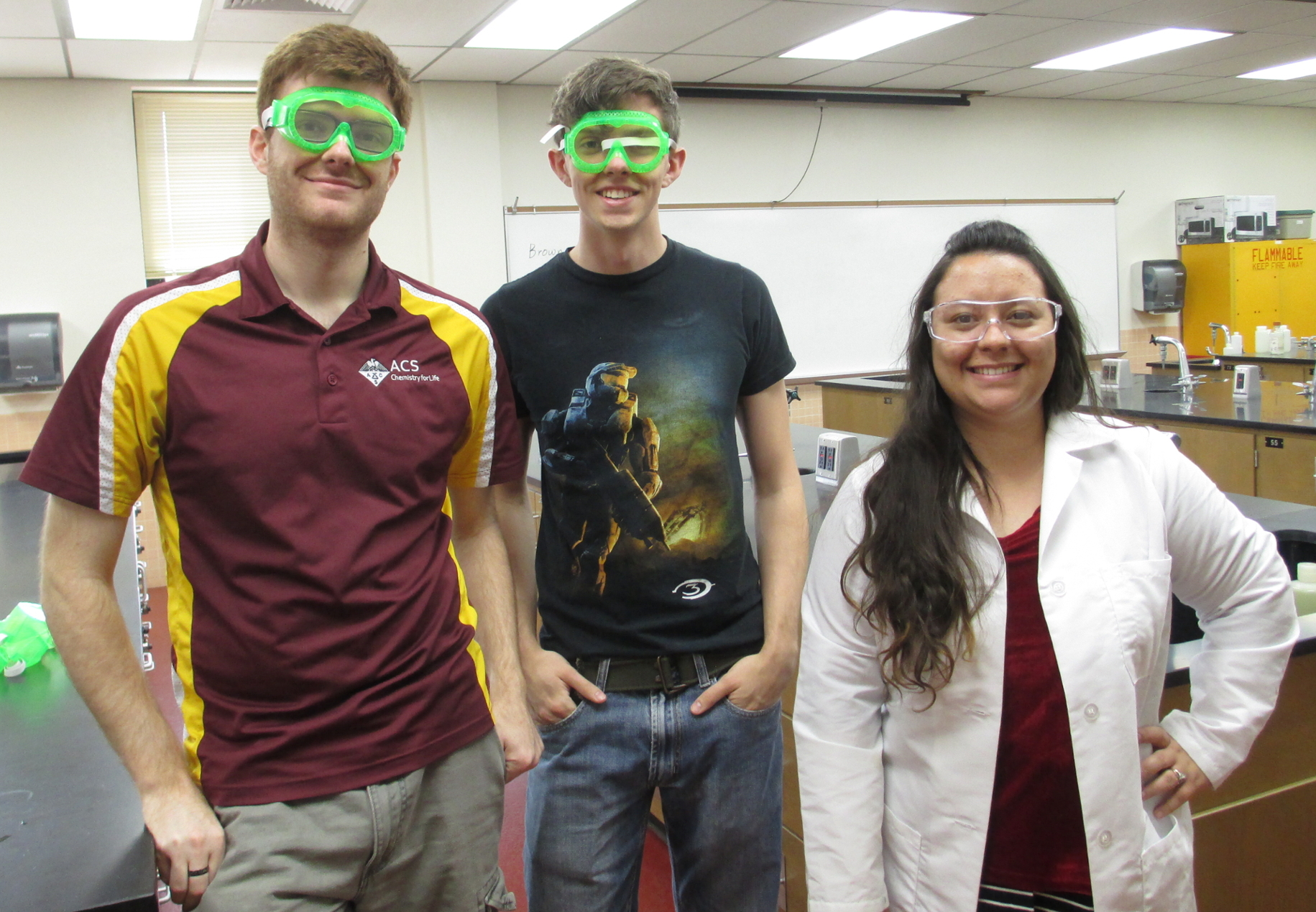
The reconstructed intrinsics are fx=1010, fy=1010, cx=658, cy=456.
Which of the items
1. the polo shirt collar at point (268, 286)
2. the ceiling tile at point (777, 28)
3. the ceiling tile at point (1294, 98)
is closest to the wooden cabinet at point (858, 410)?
the ceiling tile at point (777, 28)

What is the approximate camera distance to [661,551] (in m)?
1.46

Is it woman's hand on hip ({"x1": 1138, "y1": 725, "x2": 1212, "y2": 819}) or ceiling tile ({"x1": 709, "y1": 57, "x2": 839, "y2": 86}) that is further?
ceiling tile ({"x1": 709, "y1": 57, "x2": 839, "y2": 86})

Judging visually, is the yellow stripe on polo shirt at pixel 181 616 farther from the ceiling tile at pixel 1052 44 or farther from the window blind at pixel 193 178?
the ceiling tile at pixel 1052 44

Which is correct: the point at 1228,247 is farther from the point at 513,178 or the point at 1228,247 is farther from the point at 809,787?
the point at 809,787

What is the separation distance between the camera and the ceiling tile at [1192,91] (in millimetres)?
7527

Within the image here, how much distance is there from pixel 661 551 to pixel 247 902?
674 millimetres

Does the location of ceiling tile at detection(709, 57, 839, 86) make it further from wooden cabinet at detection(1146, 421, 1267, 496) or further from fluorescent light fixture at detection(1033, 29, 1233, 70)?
wooden cabinet at detection(1146, 421, 1267, 496)

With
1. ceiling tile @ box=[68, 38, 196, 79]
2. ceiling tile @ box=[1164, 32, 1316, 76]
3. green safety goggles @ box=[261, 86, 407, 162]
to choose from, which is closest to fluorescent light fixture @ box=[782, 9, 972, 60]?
ceiling tile @ box=[1164, 32, 1316, 76]

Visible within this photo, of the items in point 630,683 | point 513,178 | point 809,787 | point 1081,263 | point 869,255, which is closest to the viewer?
point 809,787

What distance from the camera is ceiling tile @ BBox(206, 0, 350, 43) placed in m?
4.36

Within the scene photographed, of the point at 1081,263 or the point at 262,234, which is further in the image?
the point at 1081,263

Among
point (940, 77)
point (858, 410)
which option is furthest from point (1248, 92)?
point (858, 410)

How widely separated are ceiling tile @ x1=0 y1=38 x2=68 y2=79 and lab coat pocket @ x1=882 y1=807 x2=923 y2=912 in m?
4.93

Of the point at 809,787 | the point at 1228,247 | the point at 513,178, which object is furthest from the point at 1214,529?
the point at 1228,247
